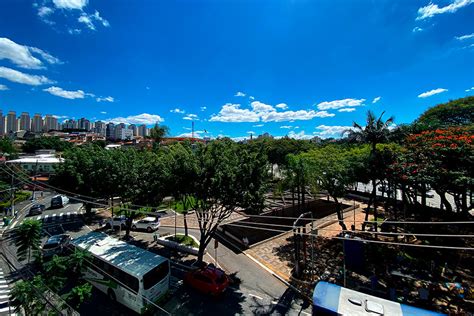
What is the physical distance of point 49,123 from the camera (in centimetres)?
17375

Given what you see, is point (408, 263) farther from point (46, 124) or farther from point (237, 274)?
point (46, 124)

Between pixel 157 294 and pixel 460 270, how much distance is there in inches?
703

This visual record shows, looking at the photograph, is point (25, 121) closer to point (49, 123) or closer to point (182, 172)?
point (49, 123)

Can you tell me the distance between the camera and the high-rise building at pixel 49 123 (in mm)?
170525

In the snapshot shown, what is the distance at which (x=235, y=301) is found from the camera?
11.9 meters

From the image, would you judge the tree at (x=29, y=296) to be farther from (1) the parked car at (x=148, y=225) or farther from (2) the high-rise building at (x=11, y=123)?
(2) the high-rise building at (x=11, y=123)

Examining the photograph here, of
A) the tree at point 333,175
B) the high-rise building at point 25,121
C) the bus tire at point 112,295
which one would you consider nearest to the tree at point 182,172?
the bus tire at point 112,295

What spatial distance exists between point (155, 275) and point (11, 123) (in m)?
196

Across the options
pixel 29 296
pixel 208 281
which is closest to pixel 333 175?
pixel 208 281

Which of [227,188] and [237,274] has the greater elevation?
[227,188]

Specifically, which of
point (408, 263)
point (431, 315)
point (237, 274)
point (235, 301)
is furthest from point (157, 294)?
point (408, 263)

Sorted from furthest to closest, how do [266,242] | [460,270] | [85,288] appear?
[266,242] → [460,270] → [85,288]

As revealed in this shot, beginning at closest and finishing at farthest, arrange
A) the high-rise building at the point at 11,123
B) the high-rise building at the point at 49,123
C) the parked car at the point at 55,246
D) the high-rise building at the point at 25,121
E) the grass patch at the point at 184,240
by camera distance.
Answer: the parked car at the point at 55,246 < the grass patch at the point at 184,240 < the high-rise building at the point at 11,123 < the high-rise building at the point at 25,121 < the high-rise building at the point at 49,123

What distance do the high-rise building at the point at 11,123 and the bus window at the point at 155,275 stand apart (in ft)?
628
